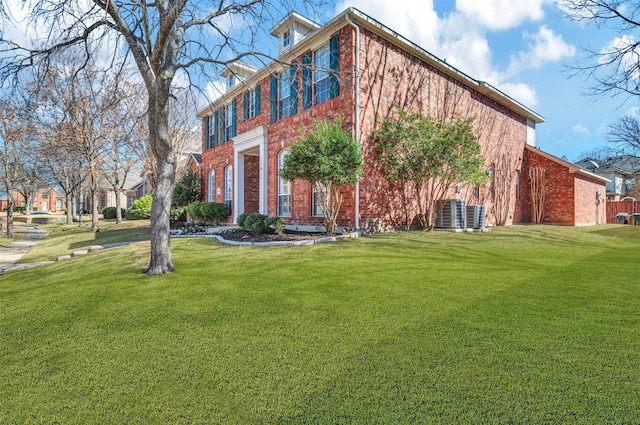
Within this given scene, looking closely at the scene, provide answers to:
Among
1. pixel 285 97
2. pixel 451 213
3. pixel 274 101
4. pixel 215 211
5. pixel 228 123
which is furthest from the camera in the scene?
pixel 228 123

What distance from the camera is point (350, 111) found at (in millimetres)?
9680

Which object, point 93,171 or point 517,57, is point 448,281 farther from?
point 93,171

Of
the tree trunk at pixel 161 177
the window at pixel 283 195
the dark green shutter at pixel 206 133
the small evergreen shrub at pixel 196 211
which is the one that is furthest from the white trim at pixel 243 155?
the tree trunk at pixel 161 177

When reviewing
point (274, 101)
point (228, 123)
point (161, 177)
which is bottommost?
point (161, 177)

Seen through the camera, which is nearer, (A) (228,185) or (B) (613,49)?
(B) (613,49)

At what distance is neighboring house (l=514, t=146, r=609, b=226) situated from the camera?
50.4 ft

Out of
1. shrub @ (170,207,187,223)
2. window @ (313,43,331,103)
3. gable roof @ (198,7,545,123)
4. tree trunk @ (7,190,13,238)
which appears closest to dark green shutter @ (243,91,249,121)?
gable roof @ (198,7,545,123)

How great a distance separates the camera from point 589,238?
9.61 meters

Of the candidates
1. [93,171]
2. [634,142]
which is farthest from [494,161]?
[93,171]

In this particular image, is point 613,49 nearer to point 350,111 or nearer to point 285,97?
point 350,111

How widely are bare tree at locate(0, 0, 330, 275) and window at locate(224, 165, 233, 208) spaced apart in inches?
413

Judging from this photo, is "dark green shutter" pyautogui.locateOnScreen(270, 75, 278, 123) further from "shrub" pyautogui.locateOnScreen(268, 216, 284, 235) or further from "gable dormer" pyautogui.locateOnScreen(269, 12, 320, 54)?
"shrub" pyautogui.locateOnScreen(268, 216, 284, 235)

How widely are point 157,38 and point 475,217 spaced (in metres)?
10.1

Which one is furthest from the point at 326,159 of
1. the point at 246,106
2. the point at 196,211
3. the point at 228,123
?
the point at 228,123
